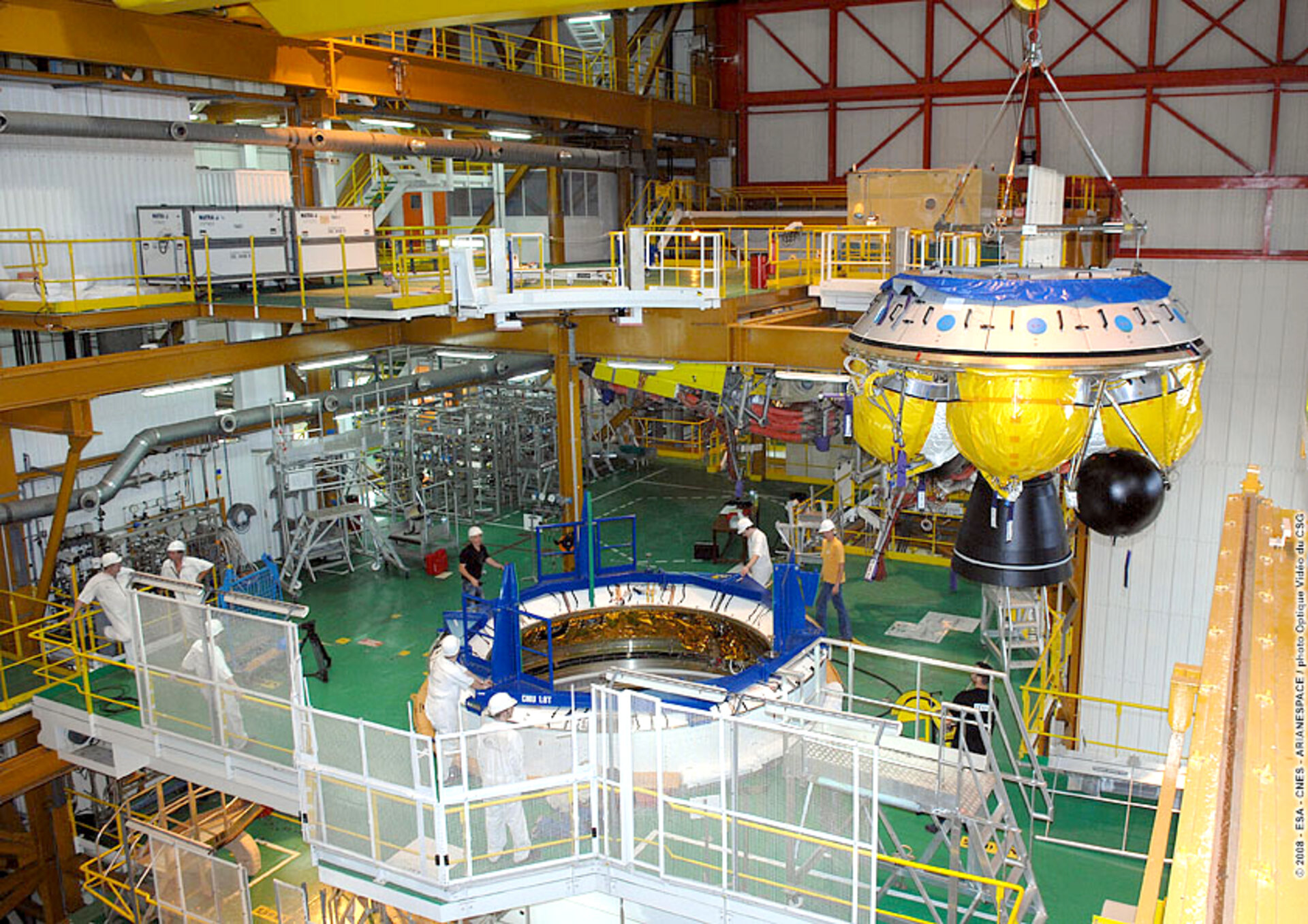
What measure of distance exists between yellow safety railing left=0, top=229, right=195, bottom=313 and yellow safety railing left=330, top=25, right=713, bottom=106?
10.7 metres

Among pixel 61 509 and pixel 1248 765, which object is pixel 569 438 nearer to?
pixel 61 509

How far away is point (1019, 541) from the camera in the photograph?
16.3 feet

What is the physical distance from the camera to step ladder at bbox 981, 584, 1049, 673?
48.3ft

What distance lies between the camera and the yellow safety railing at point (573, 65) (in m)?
26.1

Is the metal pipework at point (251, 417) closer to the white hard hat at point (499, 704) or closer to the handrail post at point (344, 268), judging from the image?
the handrail post at point (344, 268)

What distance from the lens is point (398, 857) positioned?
900 cm

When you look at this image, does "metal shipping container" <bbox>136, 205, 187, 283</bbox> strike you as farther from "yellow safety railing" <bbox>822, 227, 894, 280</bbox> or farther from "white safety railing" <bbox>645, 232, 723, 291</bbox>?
"yellow safety railing" <bbox>822, 227, 894, 280</bbox>

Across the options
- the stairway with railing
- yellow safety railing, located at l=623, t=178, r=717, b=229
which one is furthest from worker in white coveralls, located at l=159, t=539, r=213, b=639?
yellow safety railing, located at l=623, t=178, r=717, b=229

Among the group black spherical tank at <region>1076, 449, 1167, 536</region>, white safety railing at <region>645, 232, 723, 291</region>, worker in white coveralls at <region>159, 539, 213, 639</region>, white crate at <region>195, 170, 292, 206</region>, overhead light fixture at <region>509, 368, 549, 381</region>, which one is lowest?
worker in white coveralls at <region>159, 539, 213, 639</region>

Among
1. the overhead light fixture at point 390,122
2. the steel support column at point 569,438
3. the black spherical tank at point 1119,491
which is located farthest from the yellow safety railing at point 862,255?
the black spherical tank at point 1119,491

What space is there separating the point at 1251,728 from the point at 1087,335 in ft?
5.37

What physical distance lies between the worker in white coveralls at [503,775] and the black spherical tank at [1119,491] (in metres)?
5.25

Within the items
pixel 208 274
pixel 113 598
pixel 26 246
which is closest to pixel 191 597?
pixel 113 598

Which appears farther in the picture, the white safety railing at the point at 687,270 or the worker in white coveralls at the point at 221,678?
the white safety railing at the point at 687,270
